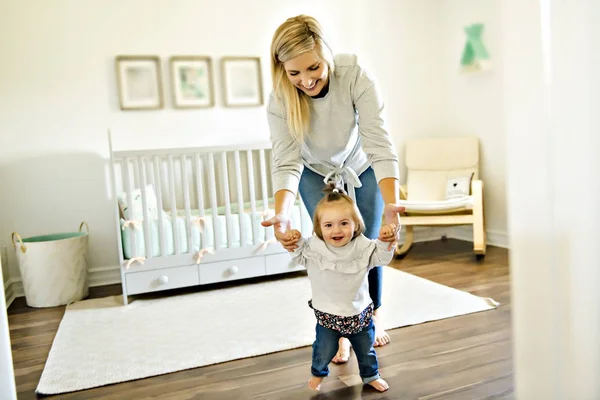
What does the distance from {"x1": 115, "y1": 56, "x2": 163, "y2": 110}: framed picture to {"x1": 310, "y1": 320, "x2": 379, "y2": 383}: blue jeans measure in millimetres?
2430

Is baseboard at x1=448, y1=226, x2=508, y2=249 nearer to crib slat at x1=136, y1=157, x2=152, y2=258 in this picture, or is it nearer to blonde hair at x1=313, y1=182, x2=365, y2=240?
crib slat at x1=136, y1=157, x2=152, y2=258

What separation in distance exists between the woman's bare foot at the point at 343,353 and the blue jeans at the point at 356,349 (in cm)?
23

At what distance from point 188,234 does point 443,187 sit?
1.93 m

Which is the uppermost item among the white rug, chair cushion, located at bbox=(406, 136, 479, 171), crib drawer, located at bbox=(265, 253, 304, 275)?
chair cushion, located at bbox=(406, 136, 479, 171)

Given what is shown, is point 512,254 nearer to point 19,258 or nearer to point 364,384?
point 364,384

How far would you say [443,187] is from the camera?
398 centimetres

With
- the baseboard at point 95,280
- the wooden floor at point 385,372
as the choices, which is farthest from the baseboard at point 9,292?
the wooden floor at point 385,372

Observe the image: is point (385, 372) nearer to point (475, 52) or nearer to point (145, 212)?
point (145, 212)

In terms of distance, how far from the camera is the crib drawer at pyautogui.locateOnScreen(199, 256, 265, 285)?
310 cm

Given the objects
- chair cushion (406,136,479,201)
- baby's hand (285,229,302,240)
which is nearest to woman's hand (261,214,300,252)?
baby's hand (285,229,302,240)

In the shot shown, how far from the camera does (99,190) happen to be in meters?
3.49

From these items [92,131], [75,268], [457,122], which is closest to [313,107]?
[75,268]

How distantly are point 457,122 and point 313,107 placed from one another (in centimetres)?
284

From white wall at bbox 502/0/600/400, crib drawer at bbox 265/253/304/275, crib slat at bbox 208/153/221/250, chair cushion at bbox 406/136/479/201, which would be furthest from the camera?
chair cushion at bbox 406/136/479/201
